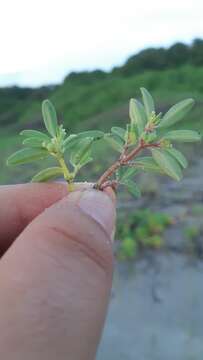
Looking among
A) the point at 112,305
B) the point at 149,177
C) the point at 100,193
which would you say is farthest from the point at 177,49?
the point at 100,193

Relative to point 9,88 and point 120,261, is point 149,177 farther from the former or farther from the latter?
point 9,88

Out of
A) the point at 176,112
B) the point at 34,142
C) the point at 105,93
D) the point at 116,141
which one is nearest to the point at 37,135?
the point at 34,142

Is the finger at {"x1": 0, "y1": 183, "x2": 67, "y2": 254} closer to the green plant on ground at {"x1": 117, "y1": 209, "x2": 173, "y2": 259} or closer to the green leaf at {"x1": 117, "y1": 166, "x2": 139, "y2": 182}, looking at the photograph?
the green leaf at {"x1": 117, "y1": 166, "x2": 139, "y2": 182}

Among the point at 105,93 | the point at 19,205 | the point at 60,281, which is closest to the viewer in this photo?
the point at 60,281

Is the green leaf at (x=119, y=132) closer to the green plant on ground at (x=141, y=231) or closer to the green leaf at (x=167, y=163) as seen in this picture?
the green leaf at (x=167, y=163)

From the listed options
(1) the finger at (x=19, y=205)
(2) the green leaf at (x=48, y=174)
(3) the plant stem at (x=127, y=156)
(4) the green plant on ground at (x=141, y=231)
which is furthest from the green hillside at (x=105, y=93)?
(3) the plant stem at (x=127, y=156)

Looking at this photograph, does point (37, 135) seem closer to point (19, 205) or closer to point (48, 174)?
point (48, 174)

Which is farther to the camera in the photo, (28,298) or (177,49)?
(177,49)
